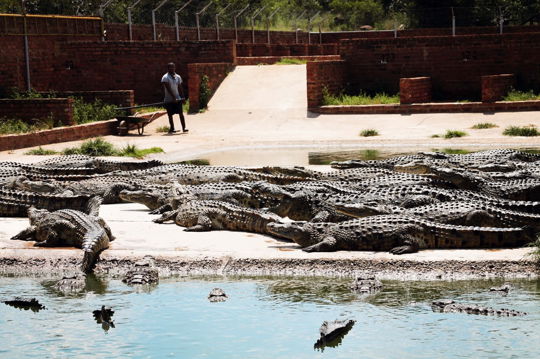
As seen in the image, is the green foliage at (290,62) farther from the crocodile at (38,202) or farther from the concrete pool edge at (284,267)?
the concrete pool edge at (284,267)

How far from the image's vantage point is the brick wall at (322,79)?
23.5 metres

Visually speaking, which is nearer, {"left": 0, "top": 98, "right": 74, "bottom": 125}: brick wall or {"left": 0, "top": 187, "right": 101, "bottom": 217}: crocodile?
{"left": 0, "top": 187, "right": 101, "bottom": 217}: crocodile

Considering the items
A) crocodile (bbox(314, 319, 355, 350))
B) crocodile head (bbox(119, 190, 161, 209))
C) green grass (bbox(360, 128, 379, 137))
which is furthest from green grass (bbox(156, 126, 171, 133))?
crocodile (bbox(314, 319, 355, 350))

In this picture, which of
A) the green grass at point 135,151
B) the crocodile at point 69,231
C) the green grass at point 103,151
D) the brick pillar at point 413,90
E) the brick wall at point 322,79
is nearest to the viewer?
the crocodile at point 69,231

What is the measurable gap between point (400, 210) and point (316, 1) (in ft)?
127

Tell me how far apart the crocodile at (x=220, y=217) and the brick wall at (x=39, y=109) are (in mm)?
9743

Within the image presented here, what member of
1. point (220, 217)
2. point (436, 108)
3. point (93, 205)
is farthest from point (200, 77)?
point (220, 217)

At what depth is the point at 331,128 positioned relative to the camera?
21547mm

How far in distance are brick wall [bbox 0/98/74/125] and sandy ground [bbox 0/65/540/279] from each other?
3.11 feet

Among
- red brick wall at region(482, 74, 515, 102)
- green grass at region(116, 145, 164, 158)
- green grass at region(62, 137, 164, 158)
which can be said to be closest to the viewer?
green grass at region(116, 145, 164, 158)

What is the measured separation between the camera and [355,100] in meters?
23.8

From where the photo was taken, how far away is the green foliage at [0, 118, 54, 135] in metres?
18.3

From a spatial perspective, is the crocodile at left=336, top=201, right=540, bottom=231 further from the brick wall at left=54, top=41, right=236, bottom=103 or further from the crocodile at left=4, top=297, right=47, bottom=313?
the brick wall at left=54, top=41, right=236, bottom=103

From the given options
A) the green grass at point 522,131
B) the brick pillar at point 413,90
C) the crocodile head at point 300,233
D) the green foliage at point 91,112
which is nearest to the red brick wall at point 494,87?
the brick pillar at point 413,90
